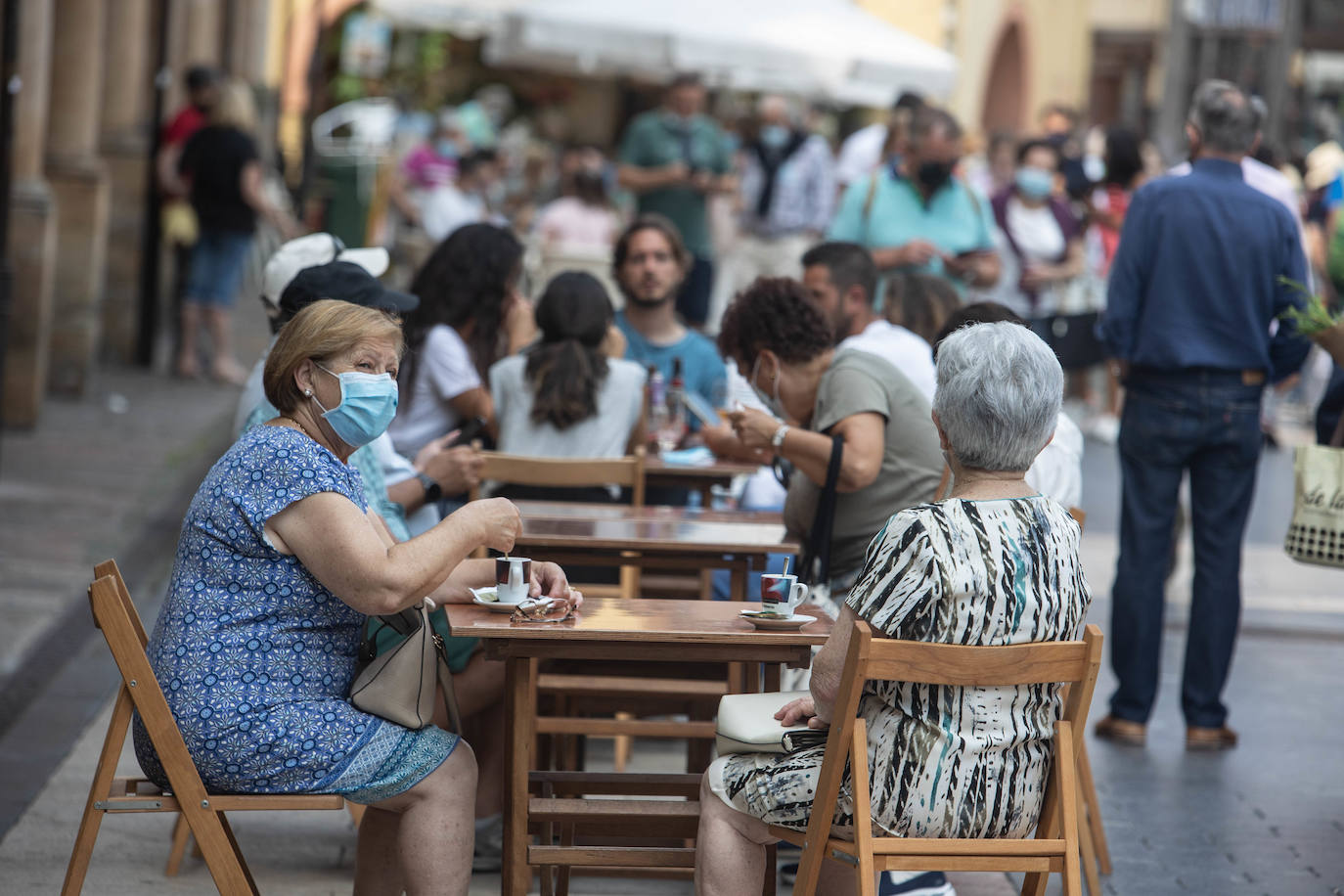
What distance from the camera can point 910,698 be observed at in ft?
10.9

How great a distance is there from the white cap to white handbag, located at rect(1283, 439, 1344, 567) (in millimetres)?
2691

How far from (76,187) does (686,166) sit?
4.03m

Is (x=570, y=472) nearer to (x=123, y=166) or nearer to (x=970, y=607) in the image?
(x=970, y=607)

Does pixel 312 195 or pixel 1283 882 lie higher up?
pixel 312 195

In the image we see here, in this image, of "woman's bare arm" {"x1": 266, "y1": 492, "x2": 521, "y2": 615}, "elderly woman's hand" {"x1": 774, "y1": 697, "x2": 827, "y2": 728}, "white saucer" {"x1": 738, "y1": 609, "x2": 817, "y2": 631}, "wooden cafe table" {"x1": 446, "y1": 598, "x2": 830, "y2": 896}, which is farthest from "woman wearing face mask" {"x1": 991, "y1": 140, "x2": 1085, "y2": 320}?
"woman's bare arm" {"x1": 266, "y1": 492, "x2": 521, "y2": 615}

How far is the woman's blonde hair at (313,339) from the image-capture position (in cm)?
363

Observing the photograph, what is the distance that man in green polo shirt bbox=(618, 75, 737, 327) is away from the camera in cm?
1144

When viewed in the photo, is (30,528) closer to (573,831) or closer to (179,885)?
(179,885)

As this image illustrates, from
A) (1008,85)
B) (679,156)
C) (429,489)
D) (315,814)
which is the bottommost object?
(315,814)

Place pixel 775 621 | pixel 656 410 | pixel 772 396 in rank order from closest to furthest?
pixel 775 621
pixel 772 396
pixel 656 410

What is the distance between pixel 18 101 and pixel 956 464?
28.8 feet

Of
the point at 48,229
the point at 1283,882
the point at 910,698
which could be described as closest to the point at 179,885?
the point at 910,698

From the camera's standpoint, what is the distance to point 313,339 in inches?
143

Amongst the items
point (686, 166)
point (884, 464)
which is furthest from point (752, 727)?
point (686, 166)
